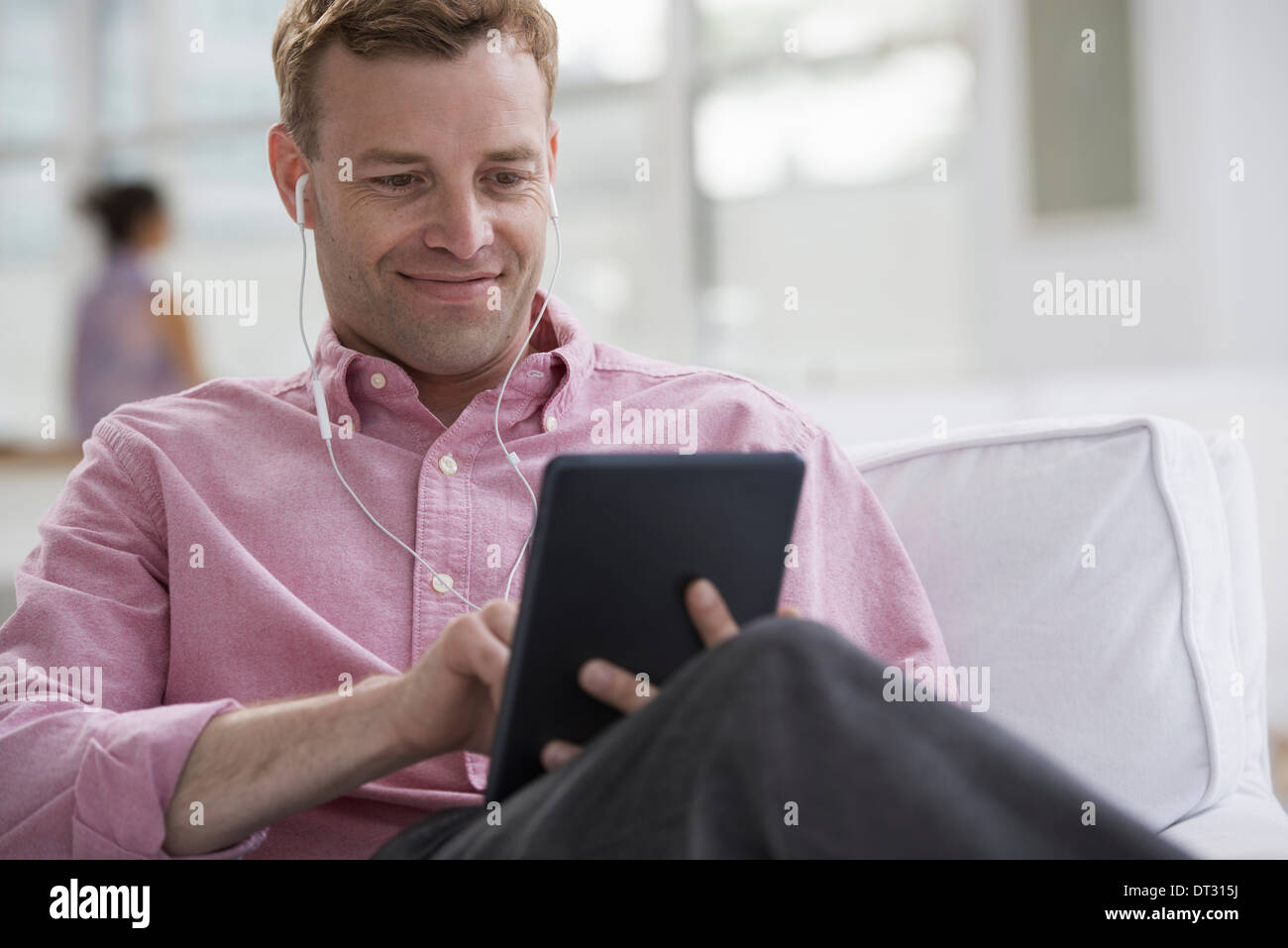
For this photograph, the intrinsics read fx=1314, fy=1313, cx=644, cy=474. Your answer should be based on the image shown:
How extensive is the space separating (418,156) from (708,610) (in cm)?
66

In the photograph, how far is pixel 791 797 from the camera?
73cm

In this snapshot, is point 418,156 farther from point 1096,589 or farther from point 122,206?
point 122,206

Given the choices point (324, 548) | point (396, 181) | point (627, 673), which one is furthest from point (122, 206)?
point (627, 673)

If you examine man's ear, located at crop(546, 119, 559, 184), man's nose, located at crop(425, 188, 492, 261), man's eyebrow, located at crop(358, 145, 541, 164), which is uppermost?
man's ear, located at crop(546, 119, 559, 184)

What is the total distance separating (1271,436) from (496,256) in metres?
1.77

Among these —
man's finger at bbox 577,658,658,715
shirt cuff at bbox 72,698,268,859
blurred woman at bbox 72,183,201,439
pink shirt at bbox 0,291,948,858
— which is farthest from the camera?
blurred woman at bbox 72,183,201,439

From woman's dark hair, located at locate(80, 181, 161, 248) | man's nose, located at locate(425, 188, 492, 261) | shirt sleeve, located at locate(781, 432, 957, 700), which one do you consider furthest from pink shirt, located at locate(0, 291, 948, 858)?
woman's dark hair, located at locate(80, 181, 161, 248)

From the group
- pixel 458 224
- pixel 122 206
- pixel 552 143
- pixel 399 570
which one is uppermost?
pixel 122 206

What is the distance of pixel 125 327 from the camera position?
4.19 metres

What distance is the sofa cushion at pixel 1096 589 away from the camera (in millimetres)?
1239

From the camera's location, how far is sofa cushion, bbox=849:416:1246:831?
1239 mm

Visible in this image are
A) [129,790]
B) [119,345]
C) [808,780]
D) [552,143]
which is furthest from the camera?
[119,345]

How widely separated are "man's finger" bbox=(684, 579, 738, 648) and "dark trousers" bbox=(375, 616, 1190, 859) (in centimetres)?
9

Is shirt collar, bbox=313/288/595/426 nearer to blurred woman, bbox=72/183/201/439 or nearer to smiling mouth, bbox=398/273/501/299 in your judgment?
smiling mouth, bbox=398/273/501/299
